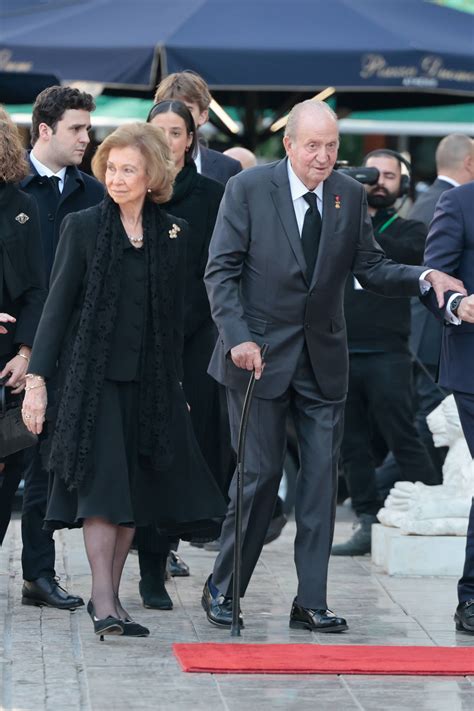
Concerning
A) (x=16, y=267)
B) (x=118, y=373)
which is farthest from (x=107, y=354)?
(x=16, y=267)

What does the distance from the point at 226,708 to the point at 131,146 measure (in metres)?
2.28

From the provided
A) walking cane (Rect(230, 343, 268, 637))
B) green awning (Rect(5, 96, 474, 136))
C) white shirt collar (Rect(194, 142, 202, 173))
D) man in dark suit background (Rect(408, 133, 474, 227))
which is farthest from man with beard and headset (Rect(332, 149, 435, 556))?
green awning (Rect(5, 96, 474, 136))

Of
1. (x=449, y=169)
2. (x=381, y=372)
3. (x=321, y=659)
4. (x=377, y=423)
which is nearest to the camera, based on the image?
(x=321, y=659)

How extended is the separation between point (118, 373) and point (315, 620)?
4.21 ft

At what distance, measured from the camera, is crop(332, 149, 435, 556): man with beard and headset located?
8.77 m

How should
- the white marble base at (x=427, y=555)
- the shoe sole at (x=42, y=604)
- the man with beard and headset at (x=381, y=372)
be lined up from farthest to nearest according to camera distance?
the man with beard and headset at (x=381, y=372), the white marble base at (x=427, y=555), the shoe sole at (x=42, y=604)

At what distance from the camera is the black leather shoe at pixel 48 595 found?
22.3 feet

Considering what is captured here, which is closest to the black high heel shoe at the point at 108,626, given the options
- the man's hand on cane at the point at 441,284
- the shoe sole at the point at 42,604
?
the shoe sole at the point at 42,604

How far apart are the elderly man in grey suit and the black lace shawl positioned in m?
0.22

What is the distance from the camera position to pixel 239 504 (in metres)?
6.26

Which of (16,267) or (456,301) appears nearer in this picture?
(456,301)

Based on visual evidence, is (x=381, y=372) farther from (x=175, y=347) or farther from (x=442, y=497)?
(x=175, y=347)

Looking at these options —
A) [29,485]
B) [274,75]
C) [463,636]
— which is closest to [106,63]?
[274,75]

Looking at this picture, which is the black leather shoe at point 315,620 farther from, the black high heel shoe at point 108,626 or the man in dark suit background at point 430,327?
the man in dark suit background at point 430,327
